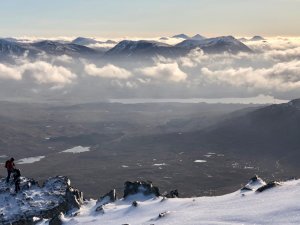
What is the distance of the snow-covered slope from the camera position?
68062 mm

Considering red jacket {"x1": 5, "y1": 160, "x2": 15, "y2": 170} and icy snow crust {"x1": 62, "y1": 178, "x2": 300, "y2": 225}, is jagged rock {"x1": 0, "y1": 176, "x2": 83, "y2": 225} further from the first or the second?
red jacket {"x1": 5, "y1": 160, "x2": 15, "y2": 170}

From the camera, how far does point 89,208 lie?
383ft

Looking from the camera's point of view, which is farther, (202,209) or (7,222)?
(7,222)

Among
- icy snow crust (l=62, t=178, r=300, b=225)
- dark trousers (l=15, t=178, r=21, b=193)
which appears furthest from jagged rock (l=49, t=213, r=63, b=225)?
dark trousers (l=15, t=178, r=21, b=193)

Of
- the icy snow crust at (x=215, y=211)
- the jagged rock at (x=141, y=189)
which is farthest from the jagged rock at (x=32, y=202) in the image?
the icy snow crust at (x=215, y=211)

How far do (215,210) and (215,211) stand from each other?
3.31ft

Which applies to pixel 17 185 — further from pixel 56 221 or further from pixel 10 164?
pixel 56 221

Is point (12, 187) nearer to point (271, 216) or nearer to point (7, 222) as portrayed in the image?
point (7, 222)

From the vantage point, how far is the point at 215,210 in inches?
3081

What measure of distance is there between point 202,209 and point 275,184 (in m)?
16.8

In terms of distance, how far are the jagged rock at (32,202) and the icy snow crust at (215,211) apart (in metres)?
13.5

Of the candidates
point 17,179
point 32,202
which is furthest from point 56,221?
point 32,202

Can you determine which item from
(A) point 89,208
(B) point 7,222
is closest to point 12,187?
(B) point 7,222

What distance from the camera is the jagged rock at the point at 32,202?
11812cm
